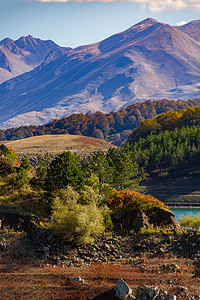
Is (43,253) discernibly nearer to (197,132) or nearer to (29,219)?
(29,219)

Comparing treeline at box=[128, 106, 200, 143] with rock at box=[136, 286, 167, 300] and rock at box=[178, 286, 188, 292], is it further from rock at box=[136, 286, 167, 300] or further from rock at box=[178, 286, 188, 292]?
rock at box=[136, 286, 167, 300]

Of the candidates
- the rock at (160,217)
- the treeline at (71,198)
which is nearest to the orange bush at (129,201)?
the treeline at (71,198)

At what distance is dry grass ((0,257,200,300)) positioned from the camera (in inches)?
870

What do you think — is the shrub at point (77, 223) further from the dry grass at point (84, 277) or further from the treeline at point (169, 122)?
the treeline at point (169, 122)

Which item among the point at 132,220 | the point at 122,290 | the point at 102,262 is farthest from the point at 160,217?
the point at 122,290

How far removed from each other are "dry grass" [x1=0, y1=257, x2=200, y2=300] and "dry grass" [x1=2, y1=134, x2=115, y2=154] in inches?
3940

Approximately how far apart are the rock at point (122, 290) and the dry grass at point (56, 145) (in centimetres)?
10427

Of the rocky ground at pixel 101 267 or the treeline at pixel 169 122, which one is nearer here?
the rocky ground at pixel 101 267

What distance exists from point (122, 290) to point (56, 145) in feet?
404

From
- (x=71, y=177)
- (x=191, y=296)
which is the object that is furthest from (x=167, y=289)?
(x=71, y=177)

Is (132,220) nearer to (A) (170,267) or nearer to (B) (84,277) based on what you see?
(A) (170,267)

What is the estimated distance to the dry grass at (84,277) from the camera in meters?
22.1

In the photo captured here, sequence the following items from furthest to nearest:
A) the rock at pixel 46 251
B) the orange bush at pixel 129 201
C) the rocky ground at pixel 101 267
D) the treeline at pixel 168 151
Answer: the treeline at pixel 168 151 → the orange bush at pixel 129 201 → the rock at pixel 46 251 → the rocky ground at pixel 101 267

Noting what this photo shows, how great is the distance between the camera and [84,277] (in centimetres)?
2373
